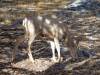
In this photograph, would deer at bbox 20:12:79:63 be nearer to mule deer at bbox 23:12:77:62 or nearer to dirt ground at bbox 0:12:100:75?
mule deer at bbox 23:12:77:62

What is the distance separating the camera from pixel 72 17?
15883 millimetres

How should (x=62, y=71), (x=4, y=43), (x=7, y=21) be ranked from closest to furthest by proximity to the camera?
(x=62, y=71) → (x=4, y=43) → (x=7, y=21)

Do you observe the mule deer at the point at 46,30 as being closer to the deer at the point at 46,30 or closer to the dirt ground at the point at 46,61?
the deer at the point at 46,30

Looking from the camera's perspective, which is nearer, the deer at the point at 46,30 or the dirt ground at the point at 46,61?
the dirt ground at the point at 46,61

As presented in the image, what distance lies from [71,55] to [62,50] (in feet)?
2.99

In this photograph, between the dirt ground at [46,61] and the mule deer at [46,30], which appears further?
→ the mule deer at [46,30]

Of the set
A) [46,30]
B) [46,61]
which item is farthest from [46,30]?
[46,61]

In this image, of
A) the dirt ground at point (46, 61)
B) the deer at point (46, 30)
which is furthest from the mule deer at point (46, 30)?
the dirt ground at point (46, 61)

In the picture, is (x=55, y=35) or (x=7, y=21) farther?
(x=7, y=21)

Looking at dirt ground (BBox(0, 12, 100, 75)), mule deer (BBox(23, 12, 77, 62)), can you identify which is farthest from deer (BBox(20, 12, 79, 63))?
dirt ground (BBox(0, 12, 100, 75))

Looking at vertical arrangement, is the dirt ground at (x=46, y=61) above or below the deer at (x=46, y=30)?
below

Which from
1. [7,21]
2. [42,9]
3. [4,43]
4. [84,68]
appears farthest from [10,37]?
[42,9]

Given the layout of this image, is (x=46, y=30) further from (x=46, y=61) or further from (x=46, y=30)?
(x=46, y=61)

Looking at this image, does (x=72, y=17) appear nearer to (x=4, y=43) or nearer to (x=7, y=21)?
(x=7, y=21)
